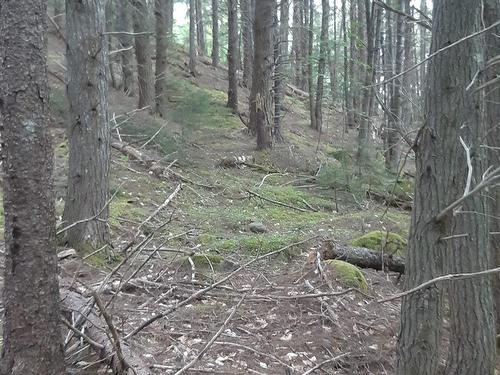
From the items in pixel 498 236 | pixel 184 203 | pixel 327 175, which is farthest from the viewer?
pixel 327 175

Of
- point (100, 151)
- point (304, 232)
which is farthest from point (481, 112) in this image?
point (304, 232)

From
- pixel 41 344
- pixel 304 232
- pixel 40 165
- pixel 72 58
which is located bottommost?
pixel 304 232

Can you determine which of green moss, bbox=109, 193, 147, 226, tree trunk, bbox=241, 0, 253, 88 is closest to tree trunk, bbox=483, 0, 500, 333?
green moss, bbox=109, 193, 147, 226

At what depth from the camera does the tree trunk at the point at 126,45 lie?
14.4 metres

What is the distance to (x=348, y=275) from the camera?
19.1 feet

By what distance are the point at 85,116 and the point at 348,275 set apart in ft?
11.9

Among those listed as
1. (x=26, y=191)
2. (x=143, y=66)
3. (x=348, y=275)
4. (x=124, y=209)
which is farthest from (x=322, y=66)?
(x=26, y=191)

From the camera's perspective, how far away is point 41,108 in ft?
8.20

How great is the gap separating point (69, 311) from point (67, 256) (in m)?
2.47

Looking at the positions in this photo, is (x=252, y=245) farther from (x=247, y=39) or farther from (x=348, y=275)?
(x=247, y=39)

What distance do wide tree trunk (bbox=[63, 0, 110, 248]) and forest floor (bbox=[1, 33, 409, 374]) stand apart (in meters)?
0.52

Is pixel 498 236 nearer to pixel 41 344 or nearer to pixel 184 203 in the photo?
pixel 41 344

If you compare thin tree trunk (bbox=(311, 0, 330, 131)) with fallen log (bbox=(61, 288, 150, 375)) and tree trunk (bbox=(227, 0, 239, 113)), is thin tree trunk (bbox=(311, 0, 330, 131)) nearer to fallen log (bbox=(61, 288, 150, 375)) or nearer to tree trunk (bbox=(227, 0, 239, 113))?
tree trunk (bbox=(227, 0, 239, 113))

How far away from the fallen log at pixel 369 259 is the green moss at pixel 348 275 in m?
0.74
